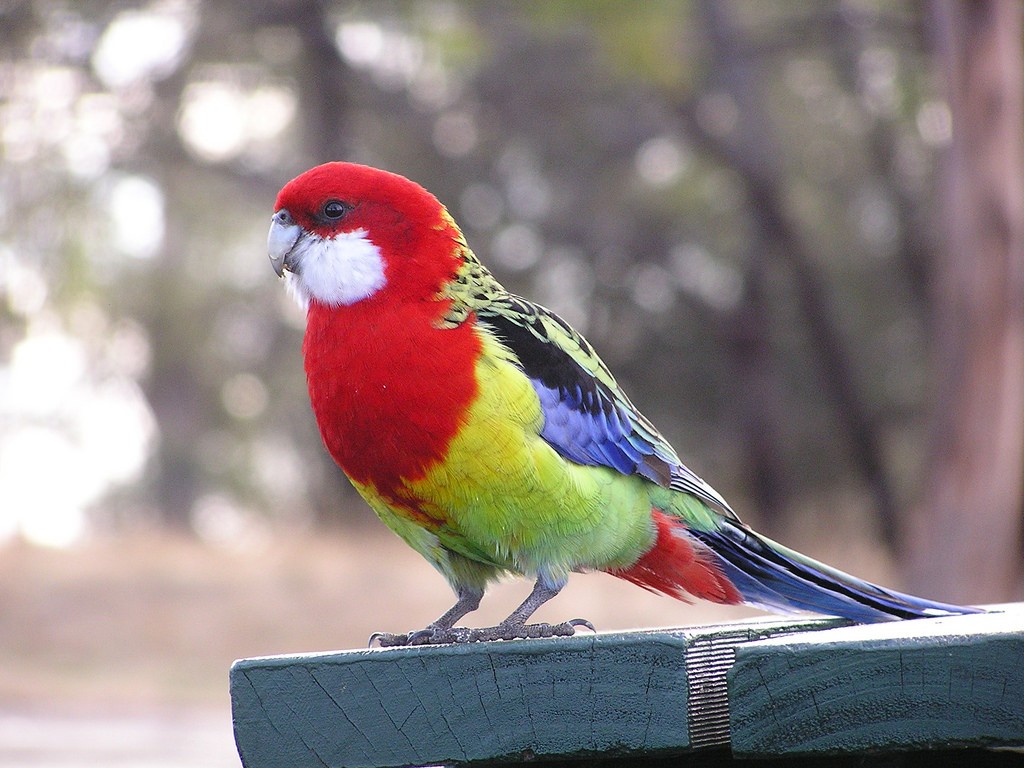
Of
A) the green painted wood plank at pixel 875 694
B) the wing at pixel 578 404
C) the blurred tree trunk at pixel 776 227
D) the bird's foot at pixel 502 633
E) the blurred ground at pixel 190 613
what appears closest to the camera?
the green painted wood plank at pixel 875 694

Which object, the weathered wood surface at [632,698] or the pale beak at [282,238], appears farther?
the pale beak at [282,238]

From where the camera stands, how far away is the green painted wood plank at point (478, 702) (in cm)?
170

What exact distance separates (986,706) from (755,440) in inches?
417

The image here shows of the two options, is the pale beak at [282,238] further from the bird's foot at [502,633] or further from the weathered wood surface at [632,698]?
the weathered wood surface at [632,698]

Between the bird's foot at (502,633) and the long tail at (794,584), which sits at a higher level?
the long tail at (794,584)

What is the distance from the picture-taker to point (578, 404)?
106 inches

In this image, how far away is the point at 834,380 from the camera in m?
11.3

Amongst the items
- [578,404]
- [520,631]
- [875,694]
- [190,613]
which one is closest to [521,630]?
[520,631]

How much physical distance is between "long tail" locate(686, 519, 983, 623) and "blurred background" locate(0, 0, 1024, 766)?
6.14 meters

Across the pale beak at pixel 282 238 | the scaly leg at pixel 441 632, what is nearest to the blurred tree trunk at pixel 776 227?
the pale beak at pixel 282 238

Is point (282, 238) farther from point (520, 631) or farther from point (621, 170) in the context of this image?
point (621, 170)

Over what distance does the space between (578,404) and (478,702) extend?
1043 millimetres

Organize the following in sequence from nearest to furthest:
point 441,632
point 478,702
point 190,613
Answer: point 478,702, point 441,632, point 190,613

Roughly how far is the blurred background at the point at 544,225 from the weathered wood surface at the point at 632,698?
287 inches
